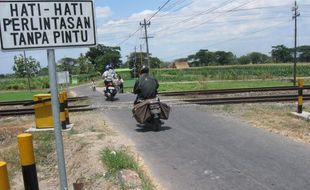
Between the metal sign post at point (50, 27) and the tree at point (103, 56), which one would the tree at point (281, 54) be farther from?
the metal sign post at point (50, 27)

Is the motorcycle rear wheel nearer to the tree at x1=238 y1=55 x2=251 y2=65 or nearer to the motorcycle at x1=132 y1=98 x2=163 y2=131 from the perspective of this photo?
the motorcycle at x1=132 y1=98 x2=163 y2=131

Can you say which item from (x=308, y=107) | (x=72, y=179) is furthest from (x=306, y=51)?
(x=72, y=179)

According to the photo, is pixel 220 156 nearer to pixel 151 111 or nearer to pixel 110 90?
pixel 151 111

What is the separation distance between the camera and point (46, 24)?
366 centimetres

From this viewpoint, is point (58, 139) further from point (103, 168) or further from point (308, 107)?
point (308, 107)

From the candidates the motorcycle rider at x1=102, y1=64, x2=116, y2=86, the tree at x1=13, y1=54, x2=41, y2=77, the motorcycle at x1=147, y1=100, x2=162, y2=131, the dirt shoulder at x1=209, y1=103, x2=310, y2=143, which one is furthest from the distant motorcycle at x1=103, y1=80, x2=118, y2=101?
the tree at x1=13, y1=54, x2=41, y2=77

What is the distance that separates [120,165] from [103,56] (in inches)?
4367

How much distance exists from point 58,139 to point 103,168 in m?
3.67

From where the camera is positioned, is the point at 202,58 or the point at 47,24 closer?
the point at 47,24

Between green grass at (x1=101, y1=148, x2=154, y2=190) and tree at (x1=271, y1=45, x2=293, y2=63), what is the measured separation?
366ft

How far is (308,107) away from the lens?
1545cm

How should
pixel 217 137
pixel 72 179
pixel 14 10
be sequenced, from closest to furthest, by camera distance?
1. pixel 14 10
2. pixel 72 179
3. pixel 217 137

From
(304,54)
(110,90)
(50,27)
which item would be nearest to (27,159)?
(50,27)

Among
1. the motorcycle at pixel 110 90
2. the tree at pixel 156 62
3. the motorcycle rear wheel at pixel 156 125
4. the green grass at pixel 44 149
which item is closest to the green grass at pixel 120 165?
the green grass at pixel 44 149
